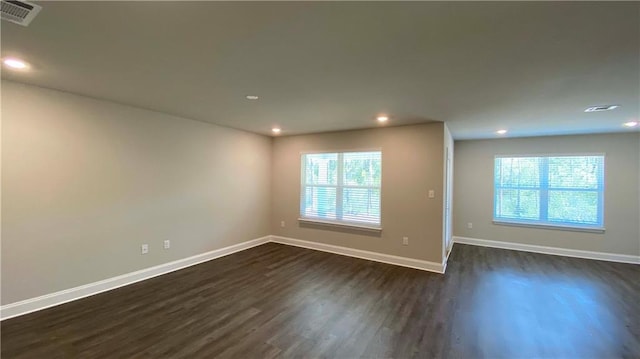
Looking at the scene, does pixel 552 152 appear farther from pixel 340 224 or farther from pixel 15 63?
pixel 15 63

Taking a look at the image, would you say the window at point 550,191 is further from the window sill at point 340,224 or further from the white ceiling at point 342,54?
the window sill at point 340,224

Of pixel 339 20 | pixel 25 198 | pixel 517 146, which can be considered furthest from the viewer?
pixel 517 146

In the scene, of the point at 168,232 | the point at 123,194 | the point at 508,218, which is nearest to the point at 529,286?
the point at 508,218

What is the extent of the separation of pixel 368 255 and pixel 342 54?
3846 millimetres

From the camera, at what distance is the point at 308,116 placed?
4.17 m

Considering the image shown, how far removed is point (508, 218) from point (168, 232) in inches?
258

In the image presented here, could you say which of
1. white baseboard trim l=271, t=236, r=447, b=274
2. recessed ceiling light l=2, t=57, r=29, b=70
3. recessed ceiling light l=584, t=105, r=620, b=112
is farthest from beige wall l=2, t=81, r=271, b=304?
recessed ceiling light l=584, t=105, r=620, b=112

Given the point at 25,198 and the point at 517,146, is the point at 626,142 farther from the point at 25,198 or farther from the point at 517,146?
the point at 25,198

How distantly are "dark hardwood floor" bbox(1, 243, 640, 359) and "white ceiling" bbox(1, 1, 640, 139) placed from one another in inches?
93.2

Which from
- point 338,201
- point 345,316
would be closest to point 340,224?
point 338,201

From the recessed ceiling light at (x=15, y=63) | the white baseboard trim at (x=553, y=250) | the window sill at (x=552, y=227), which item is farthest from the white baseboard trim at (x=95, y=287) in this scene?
the window sill at (x=552, y=227)

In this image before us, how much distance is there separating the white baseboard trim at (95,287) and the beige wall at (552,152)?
17.6 feet

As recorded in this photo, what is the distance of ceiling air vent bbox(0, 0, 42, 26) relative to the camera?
5.00ft

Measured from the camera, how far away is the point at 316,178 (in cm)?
582
